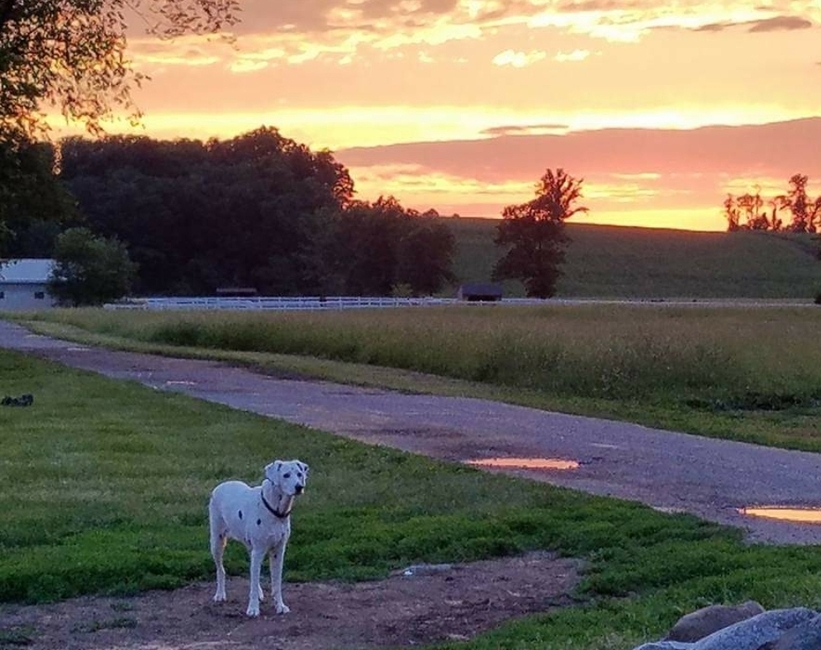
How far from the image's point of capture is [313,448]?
1709cm

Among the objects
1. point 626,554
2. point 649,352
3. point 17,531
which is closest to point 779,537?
point 626,554

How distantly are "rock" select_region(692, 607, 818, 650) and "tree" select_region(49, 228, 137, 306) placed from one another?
86132mm

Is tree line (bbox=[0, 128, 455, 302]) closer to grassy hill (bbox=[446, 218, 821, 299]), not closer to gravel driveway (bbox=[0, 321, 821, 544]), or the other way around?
grassy hill (bbox=[446, 218, 821, 299])

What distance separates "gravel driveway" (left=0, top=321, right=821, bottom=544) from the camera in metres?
13.8

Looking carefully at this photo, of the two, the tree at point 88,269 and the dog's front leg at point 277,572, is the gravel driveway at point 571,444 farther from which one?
the tree at point 88,269

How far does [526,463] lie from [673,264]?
122m

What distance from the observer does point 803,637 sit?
5492 millimetres

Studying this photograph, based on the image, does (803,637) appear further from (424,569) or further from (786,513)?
(786,513)

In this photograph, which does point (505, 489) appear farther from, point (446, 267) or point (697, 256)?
point (697, 256)

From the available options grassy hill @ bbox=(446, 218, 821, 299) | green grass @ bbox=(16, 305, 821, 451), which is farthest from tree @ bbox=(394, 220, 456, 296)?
green grass @ bbox=(16, 305, 821, 451)

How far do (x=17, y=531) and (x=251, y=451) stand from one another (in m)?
5.44

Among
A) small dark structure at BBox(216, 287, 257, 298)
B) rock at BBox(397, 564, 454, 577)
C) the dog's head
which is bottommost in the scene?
small dark structure at BBox(216, 287, 257, 298)

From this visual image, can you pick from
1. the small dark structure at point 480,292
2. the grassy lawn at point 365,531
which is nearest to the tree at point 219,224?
the small dark structure at point 480,292

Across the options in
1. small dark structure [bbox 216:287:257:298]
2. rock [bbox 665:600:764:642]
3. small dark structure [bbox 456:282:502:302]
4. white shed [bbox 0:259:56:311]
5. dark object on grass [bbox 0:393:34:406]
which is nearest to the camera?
rock [bbox 665:600:764:642]
